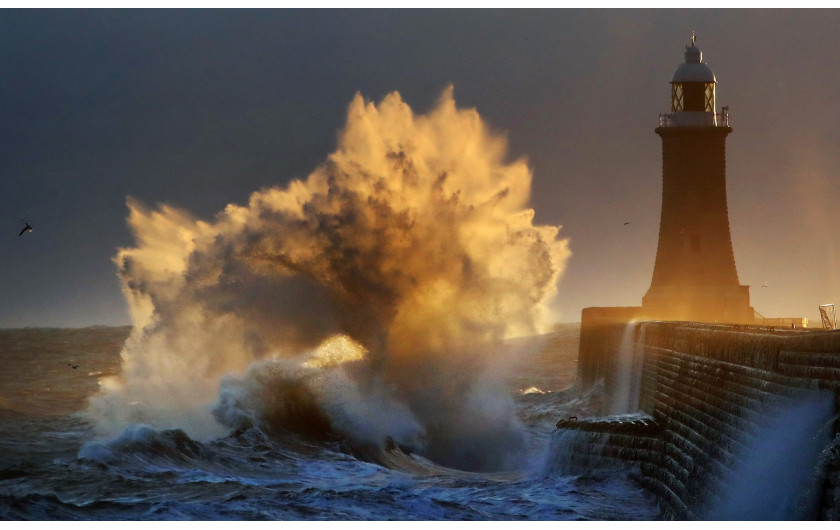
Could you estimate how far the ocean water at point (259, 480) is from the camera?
530 inches

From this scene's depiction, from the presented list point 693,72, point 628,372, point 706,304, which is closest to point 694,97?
point 693,72

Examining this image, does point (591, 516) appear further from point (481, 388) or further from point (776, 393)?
point (481, 388)

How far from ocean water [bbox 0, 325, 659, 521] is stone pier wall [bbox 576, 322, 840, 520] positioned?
563 millimetres

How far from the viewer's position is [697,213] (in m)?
31.5

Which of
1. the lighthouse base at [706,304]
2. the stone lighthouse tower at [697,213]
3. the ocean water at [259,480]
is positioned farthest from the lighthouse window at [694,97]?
the ocean water at [259,480]

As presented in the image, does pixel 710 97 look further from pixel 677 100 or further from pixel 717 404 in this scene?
pixel 717 404

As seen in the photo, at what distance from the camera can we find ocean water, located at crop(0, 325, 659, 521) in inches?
530

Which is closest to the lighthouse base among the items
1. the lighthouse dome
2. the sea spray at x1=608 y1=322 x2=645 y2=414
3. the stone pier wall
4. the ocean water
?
the sea spray at x1=608 y1=322 x2=645 y2=414

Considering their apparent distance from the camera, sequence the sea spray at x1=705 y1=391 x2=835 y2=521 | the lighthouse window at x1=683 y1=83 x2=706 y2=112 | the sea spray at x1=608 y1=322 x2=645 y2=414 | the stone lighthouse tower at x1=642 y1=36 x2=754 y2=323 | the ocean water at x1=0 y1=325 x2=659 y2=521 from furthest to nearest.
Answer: the lighthouse window at x1=683 y1=83 x2=706 y2=112 → the stone lighthouse tower at x1=642 y1=36 x2=754 y2=323 → the sea spray at x1=608 y1=322 x2=645 y2=414 → the ocean water at x1=0 y1=325 x2=659 y2=521 → the sea spray at x1=705 y1=391 x2=835 y2=521

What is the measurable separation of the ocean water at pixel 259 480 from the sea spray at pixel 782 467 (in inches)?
92.5

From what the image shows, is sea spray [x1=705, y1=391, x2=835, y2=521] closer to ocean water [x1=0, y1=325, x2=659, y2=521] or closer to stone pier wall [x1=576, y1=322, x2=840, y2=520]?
stone pier wall [x1=576, y1=322, x2=840, y2=520]

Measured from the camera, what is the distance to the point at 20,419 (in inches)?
866

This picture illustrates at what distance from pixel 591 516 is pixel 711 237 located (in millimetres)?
19355

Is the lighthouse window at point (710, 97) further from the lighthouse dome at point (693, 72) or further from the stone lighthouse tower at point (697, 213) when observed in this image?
the lighthouse dome at point (693, 72)
